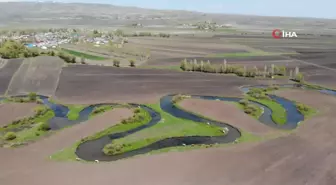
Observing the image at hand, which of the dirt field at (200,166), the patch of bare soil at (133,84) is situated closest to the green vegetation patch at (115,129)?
the dirt field at (200,166)

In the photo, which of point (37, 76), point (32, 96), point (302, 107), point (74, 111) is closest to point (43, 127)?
point (74, 111)

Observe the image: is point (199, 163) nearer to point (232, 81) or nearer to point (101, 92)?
point (101, 92)

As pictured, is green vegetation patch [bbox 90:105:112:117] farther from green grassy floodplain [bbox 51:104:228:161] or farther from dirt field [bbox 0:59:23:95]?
dirt field [bbox 0:59:23:95]

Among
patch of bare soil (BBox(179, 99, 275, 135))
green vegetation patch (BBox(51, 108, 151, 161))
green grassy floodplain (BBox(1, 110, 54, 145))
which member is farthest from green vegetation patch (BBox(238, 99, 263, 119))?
green grassy floodplain (BBox(1, 110, 54, 145))

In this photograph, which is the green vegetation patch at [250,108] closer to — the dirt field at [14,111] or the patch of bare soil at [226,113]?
the patch of bare soil at [226,113]

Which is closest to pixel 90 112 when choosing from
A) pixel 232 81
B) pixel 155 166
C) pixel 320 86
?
pixel 155 166

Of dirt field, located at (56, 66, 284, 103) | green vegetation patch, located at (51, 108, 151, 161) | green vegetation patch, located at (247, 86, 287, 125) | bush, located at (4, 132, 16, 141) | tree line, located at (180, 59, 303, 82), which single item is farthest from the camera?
tree line, located at (180, 59, 303, 82)
